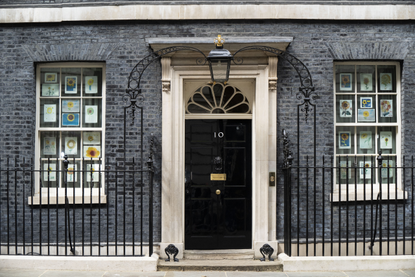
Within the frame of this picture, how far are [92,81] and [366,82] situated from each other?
4786 millimetres

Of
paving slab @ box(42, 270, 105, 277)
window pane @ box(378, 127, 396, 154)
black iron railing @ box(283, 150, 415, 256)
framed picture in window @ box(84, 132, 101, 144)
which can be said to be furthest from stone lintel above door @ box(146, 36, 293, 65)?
paving slab @ box(42, 270, 105, 277)

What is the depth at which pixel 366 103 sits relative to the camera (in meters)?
7.15

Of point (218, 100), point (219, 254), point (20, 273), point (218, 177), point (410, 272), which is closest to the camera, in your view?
point (20, 273)

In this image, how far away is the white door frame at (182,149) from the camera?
22.1 ft

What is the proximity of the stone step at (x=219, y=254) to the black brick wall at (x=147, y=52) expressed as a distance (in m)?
1.56

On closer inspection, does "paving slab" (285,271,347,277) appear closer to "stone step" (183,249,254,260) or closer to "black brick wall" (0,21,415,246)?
"stone step" (183,249,254,260)

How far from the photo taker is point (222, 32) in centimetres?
689

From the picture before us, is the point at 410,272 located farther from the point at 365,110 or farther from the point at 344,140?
the point at 365,110

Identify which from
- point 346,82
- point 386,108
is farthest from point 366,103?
point 346,82

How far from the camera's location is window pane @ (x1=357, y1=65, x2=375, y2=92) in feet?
23.5

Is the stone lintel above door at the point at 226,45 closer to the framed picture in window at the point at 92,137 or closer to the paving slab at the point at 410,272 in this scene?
the framed picture in window at the point at 92,137

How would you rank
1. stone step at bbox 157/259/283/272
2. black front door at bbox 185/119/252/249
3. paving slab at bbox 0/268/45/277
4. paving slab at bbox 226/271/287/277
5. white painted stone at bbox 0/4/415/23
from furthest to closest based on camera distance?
1. black front door at bbox 185/119/252/249
2. white painted stone at bbox 0/4/415/23
3. stone step at bbox 157/259/283/272
4. paving slab at bbox 226/271/287/277
5. paving slab at bbox 0/268/45/277

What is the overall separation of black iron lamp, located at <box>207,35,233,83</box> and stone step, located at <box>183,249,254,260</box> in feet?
9.51

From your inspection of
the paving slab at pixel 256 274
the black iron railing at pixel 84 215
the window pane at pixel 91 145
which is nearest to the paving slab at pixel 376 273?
the paving slab at pixel 256 274
